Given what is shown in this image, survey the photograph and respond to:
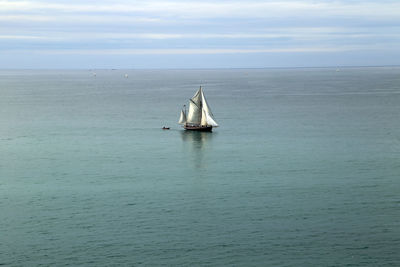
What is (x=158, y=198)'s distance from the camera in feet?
237

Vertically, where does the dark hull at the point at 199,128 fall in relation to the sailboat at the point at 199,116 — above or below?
below

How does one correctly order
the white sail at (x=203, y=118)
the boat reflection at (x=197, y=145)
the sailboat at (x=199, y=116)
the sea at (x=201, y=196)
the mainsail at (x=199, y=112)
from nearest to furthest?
the sea at (x=201, y=196), the boat reflection at (x=197, y=145), the mainsail at (x=199, y=112), the sailboat at (x=199, y=116), the white sail at (x=203, y=118)

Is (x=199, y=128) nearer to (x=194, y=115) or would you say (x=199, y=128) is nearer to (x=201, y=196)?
(x=194, y=115)

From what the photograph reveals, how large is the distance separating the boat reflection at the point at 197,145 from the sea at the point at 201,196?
0.43 metres

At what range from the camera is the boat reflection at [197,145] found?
96.3 meters

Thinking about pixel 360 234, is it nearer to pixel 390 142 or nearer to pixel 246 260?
pixel 246 260

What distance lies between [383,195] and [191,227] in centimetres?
2693

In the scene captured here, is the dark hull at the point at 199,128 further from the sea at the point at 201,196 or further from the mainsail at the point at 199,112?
the sea at the point at 201,196

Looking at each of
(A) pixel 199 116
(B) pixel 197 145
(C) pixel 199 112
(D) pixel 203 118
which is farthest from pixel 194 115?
(B) pixel 197 145

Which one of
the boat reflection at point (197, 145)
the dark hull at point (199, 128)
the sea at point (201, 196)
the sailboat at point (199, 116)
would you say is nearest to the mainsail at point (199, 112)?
the sailboat at point (199, 116)

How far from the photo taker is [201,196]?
73312mm

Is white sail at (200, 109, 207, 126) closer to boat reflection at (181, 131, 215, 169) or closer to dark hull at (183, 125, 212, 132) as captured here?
dark hull at (183, 125, 212, 132)

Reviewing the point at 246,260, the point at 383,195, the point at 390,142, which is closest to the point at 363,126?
the point at 390,142

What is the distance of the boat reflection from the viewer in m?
96.3
